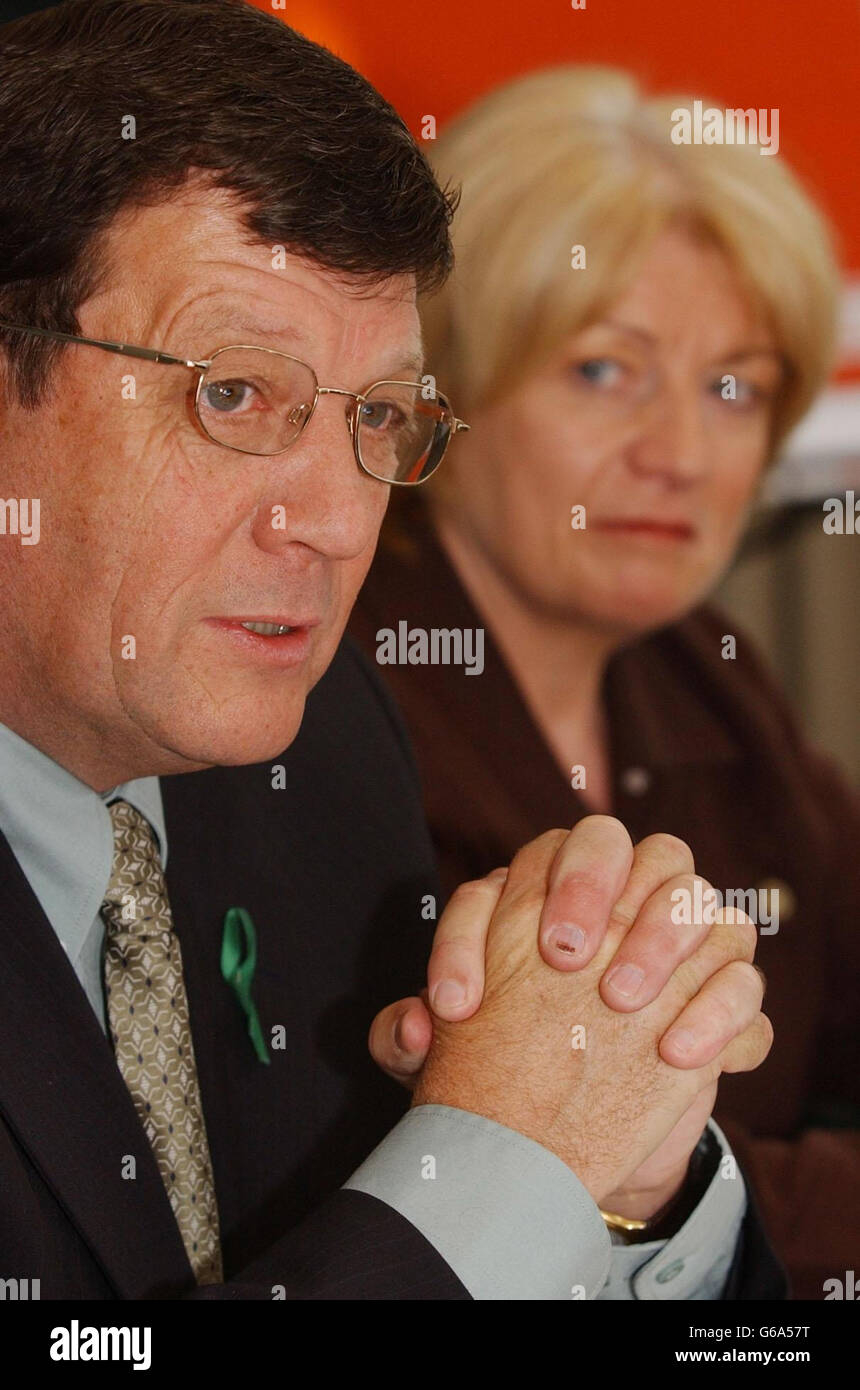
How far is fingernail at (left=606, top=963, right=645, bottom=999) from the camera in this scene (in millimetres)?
757

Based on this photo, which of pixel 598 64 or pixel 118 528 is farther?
pixel 598 64

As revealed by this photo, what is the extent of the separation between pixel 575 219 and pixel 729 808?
674 mm

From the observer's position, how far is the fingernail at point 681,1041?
0.77 meters

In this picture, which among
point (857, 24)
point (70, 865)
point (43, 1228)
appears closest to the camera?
point (43, 1228)

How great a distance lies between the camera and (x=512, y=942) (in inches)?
30.8

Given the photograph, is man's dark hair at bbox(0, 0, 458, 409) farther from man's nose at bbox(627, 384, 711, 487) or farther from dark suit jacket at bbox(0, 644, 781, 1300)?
man's nose at bbox(627, 384, 711, 487)

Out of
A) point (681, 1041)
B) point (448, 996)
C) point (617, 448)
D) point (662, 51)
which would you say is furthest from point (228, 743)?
point (662, 51)

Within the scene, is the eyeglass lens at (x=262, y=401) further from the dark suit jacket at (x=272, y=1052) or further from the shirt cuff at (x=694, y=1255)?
the shirt cuff at (x=694, y=1255)

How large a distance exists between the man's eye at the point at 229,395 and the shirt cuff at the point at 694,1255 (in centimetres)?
52

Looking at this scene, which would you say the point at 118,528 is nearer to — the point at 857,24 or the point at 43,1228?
the point at 43,1228

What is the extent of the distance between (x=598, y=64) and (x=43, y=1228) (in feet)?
4.99

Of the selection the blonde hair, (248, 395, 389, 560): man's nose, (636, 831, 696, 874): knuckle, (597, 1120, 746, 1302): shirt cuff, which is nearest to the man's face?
(248, 395, 389, 560): man's nose

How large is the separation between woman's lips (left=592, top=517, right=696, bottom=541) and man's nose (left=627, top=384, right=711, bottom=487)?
0.05m

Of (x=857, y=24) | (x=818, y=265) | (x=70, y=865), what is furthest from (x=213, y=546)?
(x=857, y=24)
